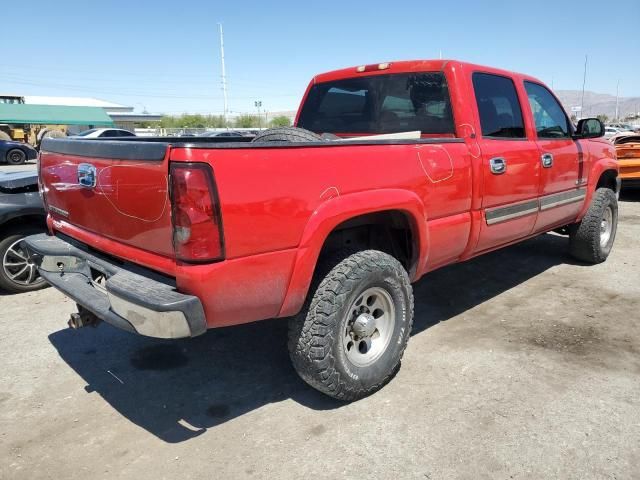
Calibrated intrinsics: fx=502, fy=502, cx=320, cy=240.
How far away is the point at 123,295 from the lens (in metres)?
2.23

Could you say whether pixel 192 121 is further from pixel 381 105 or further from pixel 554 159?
pixel 554 159

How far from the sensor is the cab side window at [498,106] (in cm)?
368

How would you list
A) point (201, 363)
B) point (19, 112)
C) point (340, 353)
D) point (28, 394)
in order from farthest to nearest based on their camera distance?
point (19, 112) < point (201, 363) < point (28, 394) < point (340, 353)

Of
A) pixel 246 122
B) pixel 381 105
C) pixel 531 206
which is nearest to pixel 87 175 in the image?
pixel 381 105

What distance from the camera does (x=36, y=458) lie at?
2.45 meters

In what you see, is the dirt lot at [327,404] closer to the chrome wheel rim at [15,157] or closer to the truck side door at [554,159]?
→ the truck side door at [554,159]

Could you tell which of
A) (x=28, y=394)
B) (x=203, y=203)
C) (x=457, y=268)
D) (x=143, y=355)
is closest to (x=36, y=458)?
(x=28, y=394)

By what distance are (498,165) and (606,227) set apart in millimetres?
2943

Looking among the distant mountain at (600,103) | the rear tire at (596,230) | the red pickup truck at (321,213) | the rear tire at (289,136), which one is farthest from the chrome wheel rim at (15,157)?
the distant mountain at (600,103)

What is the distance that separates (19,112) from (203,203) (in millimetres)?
47479

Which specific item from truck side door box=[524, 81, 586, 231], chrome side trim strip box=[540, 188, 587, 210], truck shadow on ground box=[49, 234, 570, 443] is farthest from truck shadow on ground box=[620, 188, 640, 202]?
truck shadow on ground box=[49, 234, 570, 443]

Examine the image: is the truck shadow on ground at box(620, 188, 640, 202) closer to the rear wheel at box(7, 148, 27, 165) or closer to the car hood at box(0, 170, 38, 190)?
the car hood at box(0, 170, 38, 190)

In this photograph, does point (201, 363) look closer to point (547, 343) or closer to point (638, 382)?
point (547, 343)

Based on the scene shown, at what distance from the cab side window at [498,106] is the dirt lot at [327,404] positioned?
150 centimetres
